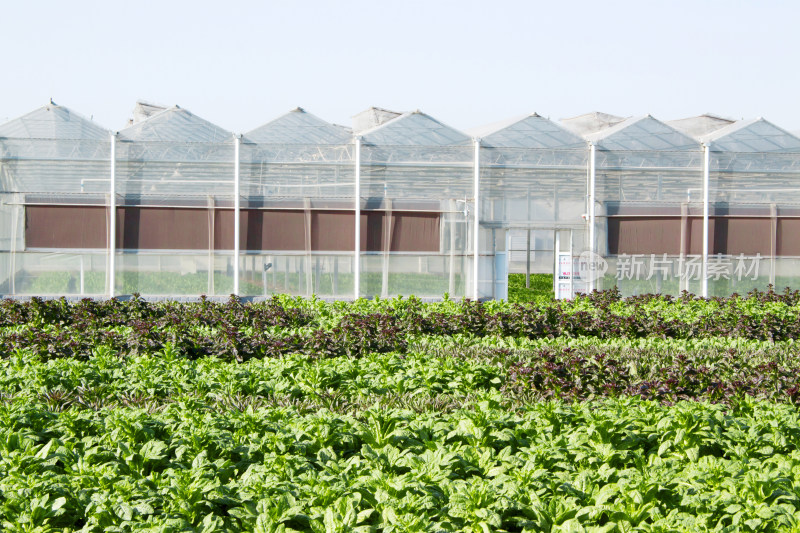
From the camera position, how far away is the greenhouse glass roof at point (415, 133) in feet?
61.4

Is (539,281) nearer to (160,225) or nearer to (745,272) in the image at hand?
(745,272)

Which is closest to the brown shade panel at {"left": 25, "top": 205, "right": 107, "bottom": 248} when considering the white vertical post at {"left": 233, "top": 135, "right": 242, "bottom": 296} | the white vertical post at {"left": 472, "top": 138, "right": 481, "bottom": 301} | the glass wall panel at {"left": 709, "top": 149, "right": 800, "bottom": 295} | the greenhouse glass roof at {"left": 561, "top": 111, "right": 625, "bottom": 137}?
the white vertical post at {"left": 233, "top": 135, "right": 242, "bottom": 296}

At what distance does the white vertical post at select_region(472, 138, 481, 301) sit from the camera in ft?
60.6

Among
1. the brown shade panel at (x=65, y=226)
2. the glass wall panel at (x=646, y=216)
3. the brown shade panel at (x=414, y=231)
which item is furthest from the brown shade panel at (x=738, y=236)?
the brown shade panel at (x=65, y=226)

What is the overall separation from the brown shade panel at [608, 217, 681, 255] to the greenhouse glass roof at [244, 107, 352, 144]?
22.5 feet

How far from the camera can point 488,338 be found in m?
10.6

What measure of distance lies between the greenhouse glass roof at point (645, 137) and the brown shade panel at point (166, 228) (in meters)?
A: 9.74

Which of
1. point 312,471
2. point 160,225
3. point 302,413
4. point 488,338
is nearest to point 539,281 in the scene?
point 160,225

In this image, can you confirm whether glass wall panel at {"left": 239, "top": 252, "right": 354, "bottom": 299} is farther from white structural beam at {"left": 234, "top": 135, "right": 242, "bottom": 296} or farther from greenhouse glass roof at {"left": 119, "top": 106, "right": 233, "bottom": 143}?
greenhouse glass roof at {"left": 119, "top": 106, "right": 233, "bottom": 143}

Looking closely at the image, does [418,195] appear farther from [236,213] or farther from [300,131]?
[236,213]

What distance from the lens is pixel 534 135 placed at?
19.1 meters

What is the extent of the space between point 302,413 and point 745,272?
16085 millimetres

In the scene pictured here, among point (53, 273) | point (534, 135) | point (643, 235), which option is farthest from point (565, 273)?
point (53, 273)

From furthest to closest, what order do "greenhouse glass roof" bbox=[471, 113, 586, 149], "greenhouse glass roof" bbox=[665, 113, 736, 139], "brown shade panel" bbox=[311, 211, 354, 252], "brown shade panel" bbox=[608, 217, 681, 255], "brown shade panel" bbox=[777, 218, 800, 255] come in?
"greenhouse glass roof" bbox=[665, 113, 736, 139] → "brown shade panel" bbox=[777, 218, 800, 255] → "brown shade panel" bbox=[608, 217, 681, 255] → "greenhouse glass roof" bbox=[471, 113, 586, 149] → "brown shade panel" bbox=[311, 211, 354, 252]
